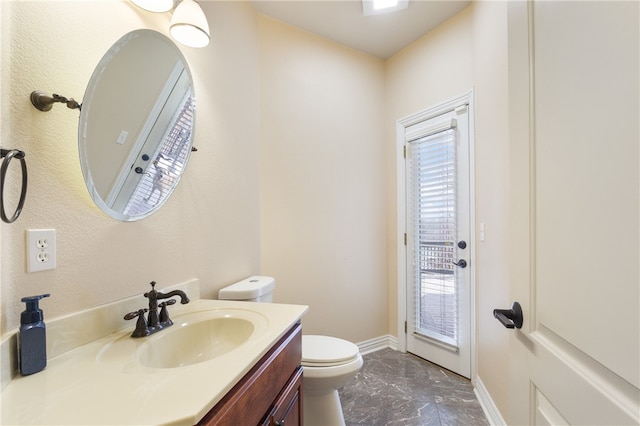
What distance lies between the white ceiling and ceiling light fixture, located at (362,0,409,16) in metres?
0.06

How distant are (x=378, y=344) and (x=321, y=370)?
137cm

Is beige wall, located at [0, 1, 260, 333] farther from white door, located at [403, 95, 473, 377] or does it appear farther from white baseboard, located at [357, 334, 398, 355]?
white door, located at [403, 95, 473, 377]

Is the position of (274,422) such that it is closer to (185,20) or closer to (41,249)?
(41,249)

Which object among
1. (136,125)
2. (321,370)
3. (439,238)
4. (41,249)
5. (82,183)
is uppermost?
(136,125)

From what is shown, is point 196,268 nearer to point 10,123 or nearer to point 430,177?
point 10,123

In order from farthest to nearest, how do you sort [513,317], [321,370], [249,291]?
[249,291], [321,370], [513,317]

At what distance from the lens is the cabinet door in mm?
938

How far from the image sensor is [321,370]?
1.43 m

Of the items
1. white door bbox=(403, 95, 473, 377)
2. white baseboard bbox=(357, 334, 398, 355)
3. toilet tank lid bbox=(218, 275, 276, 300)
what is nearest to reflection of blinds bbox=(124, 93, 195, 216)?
toilet tank lid bbox=(218, 275, 276, 300)

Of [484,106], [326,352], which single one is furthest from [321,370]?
[484,106]

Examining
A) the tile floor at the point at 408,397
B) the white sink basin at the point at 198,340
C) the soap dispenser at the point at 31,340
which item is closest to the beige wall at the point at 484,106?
the tile floor at the point at 408,397

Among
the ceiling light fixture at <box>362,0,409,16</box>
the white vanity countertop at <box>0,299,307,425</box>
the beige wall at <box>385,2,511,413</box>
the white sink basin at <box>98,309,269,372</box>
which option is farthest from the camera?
the ceiling light fixture at <box>362,0,409,16</box>

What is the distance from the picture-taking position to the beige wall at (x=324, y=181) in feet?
7.05

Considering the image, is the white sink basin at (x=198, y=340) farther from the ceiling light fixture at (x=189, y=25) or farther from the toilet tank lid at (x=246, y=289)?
the ceiling light fixture at (x=189, y=25)
